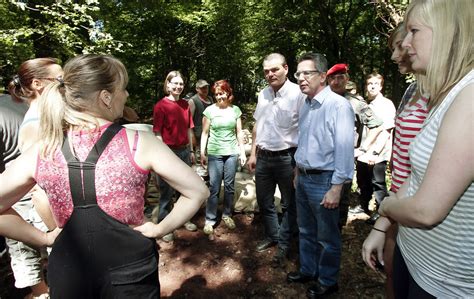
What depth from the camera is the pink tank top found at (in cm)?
142

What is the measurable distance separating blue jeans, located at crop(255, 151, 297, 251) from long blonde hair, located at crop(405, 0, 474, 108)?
2.61 m

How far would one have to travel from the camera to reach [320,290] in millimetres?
3094

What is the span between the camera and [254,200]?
531cm

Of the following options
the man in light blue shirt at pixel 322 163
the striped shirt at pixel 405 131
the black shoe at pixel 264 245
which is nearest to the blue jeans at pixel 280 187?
the black shoe at pixel 264 245

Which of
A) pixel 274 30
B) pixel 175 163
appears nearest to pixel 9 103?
pixel 175 163

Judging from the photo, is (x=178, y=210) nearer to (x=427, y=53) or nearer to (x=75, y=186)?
(x=75, y=186)

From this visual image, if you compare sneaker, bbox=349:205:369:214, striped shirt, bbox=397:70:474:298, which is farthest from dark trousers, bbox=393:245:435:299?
sneaker, bbox=349:205:369:214

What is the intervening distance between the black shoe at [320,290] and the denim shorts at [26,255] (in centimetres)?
264

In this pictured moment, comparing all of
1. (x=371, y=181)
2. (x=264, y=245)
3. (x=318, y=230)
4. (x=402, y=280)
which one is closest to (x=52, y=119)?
(x=402, y=280)

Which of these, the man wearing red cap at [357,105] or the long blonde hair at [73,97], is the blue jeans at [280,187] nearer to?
the man wearing red cap at [357,105]

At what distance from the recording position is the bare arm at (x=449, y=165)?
0.97m

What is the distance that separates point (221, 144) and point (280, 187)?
3.82 ft

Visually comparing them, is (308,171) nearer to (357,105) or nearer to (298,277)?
(298,277)

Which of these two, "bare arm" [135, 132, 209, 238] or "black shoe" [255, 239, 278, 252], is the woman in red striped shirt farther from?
"black shoe" [255, 239, 278, 252]
